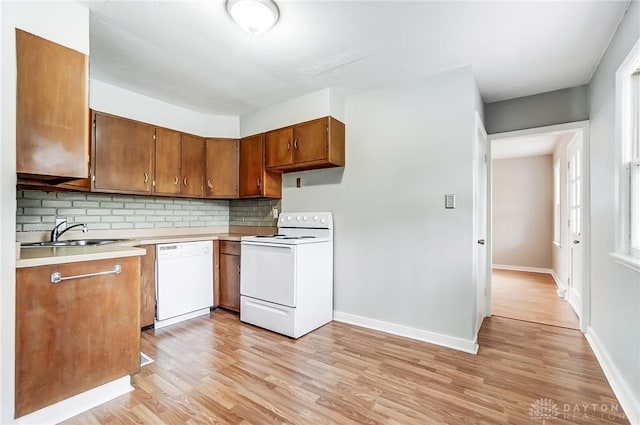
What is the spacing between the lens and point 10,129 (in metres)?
1.46

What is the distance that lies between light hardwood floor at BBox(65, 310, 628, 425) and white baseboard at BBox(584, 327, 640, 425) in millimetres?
41

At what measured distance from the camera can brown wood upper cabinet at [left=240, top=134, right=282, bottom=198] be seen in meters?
3.51

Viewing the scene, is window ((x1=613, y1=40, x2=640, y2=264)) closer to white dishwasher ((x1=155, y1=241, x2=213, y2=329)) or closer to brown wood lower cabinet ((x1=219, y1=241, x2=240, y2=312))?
brown wood lower cabinet ((x1=219, y1=241, x2=240, y2=312))

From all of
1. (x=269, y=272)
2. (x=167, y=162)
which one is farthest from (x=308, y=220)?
(x=167, y=162)

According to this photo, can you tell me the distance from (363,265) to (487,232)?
1.48 meters

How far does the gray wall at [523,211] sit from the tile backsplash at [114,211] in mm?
5714

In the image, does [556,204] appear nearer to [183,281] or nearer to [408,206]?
[408,206]

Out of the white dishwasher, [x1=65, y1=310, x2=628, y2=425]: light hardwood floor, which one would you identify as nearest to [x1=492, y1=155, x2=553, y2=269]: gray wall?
[x1=65, y1=310, x2=628, y2=425]: light hardwood floor

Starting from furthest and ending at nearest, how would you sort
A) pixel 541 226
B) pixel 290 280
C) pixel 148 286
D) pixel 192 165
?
1. pixel 541 226
2. pixel 192 165
3. pixel 148 286
4. pixel 290 280

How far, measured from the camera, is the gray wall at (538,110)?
2.86 metres

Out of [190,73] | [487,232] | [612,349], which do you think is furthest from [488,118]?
[190,73]

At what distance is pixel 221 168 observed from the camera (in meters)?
3.72

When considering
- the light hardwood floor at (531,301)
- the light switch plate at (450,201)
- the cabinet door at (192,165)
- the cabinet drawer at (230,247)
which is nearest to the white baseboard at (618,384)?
the light hardwood floor at (531,301)

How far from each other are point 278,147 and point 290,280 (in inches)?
58.8
